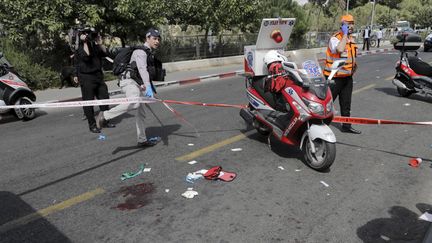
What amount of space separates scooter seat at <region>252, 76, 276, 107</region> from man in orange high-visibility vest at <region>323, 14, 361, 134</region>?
1.32m

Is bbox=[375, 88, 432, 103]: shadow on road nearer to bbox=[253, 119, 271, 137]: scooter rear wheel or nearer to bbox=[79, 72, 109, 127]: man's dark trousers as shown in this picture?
bbox=[253, 119, 271, 137]: scooter rear wheel

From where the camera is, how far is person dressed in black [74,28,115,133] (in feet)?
21.9

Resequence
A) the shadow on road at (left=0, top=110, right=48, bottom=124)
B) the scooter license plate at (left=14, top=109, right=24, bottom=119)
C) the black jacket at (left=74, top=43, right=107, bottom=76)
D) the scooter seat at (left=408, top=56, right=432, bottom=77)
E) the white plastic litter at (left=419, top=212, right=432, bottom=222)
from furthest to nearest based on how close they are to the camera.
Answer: the scooter seat at (left=408, top=56, right=432, bottom=77) < the shadow on road at (left=0, top=110, right=48, bottom=124) < the scooter license plate at (left=14, top=109, right=24, bottom=119) < the black jacket at (left=74, top=43, right=107, bottom=76) < the white plastic litter at (left=419, top=212, right=432, bottom=222)

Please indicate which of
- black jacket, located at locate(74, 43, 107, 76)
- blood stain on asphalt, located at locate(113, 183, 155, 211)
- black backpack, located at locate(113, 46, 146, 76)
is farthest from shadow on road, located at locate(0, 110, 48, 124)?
blood stain on asphalt, located at locate(113, 183, 155, 211)

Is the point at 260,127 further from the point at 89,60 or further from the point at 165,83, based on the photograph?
the point at 165,83

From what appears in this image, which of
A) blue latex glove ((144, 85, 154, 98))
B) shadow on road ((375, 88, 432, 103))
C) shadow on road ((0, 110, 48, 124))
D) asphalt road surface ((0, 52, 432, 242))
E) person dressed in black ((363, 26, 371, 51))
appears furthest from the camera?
person dressed in black ((363, 26, 371, 51))

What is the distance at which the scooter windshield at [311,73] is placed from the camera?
16.0 feet

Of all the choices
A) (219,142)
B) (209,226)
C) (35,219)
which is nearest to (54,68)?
(219,142)

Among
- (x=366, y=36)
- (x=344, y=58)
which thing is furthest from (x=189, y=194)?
A: (x=366, y=36)

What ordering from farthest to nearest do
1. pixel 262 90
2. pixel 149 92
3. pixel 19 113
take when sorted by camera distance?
pixel 19 113 → pixel 262 90 → pixel 149 92

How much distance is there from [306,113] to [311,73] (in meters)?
0.58

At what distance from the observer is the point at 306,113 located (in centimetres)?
480

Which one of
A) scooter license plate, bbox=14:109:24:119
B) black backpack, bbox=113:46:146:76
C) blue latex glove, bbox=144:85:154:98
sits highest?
black backpack, bbox=113:46:146:76

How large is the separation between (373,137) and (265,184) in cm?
286
